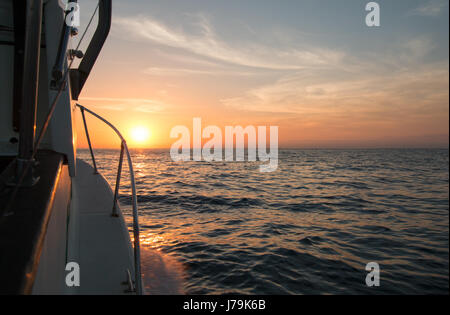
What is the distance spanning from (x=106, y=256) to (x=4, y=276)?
2.41 metres

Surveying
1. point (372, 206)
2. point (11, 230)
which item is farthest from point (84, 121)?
point (372, 206)

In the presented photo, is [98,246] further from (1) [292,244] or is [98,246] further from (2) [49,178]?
(1) [292,244]

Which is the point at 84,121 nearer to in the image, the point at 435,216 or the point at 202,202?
the point at 202,202

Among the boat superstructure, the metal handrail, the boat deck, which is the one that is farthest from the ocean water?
the metal handrail

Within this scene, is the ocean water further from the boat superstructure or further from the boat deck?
the boat superstructure

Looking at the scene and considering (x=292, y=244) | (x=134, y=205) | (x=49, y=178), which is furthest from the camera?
(x=292, y=244)

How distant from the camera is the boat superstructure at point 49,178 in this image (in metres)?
1.22

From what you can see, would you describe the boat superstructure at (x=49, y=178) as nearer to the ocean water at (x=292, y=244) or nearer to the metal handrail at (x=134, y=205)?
the metal handrail at (x=134, y=205)

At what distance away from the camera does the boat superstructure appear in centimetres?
122

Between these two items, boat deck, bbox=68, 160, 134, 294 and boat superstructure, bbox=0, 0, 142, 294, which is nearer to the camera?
boat superstructure, bbox=0, 0, 142, 294

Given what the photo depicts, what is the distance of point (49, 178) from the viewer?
1792 mm

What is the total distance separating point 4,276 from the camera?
2.90 feet

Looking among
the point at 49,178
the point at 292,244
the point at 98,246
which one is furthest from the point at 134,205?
the point at 292,244

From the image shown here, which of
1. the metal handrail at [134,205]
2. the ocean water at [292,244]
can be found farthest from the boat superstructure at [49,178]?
the ocean water at [292,244]
